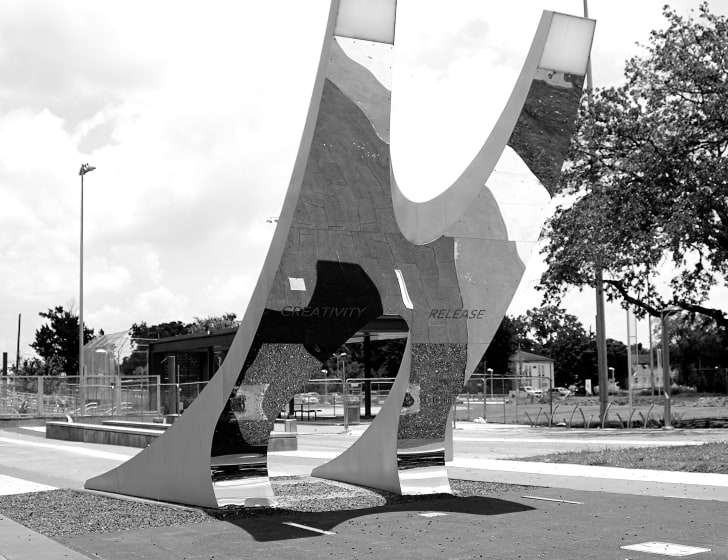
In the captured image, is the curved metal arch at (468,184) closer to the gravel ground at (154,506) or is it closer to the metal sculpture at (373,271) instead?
the metal sculpture at (373,271)

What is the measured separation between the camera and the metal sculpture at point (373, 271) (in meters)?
10.3

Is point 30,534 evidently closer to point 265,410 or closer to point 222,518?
point 222,518

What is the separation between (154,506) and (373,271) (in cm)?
376

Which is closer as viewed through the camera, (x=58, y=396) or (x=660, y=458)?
(x=660, y=458)

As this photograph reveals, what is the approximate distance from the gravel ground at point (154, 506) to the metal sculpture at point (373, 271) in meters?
0.38

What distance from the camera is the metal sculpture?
10.3 m

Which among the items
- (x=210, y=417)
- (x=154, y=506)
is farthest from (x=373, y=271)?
(x=154, y=506)

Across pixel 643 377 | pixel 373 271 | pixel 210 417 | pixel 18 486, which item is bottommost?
pixel 18 486

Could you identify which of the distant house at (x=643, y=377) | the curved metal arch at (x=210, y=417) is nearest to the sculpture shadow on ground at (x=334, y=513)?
the curved metal arch at (x=210, y=417)

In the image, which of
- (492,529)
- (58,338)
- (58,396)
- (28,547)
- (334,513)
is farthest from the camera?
(58,338)

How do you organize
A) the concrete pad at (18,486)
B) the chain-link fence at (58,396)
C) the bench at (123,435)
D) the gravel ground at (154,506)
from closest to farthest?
the gravel ground at (154,506)
the concrete pad at (18,486)
the bench at (123,435)
the chain-link fence at (58,396)

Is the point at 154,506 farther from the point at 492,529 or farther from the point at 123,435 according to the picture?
the point at 123,435

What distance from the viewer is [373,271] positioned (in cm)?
1085

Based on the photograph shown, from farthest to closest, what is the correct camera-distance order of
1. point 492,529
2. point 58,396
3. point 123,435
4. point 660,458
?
1. point 58,396
2. point 123,435
3. point 660,458
4. point 492,529
